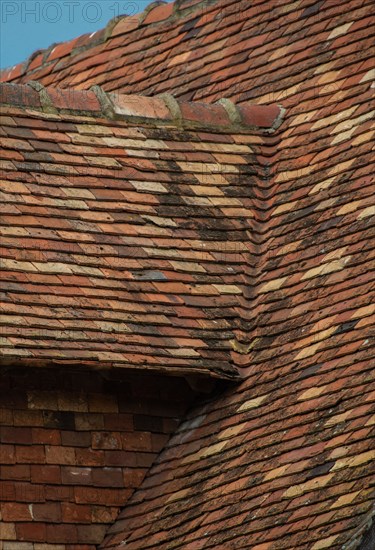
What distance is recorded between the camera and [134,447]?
458 inches

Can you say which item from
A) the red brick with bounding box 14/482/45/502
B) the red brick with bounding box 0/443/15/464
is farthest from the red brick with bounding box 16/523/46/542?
the red brick with bounding box 0/443/15/464

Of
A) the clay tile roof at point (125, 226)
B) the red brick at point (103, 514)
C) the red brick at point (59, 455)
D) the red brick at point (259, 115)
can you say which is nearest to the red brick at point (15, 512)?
the red brick at point (59, 455)

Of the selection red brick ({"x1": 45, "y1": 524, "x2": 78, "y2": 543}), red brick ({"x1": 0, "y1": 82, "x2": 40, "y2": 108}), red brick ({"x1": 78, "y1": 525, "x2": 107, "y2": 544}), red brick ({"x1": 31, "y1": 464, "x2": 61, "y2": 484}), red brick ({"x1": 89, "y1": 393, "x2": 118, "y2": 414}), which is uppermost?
red brick ({"x1": 0, "y1": 82, "x2": 40, "y2": 108})

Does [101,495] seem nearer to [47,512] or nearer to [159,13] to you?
[47,512]

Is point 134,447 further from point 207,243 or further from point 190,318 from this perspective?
point 207,243

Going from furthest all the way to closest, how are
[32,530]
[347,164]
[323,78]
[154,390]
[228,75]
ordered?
[228,75] < [323,78] < [347,164] < [154,390] < [32,530]

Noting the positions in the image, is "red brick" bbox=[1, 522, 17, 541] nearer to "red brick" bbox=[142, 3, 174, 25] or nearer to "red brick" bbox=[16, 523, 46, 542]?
"red brick" bbox=[16, 523, 46, 542]

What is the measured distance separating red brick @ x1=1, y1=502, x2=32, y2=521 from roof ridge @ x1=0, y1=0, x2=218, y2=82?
20.6ft

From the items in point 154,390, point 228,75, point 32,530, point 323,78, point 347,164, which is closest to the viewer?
point 32,530

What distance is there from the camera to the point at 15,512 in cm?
1098

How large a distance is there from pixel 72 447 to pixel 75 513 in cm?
43

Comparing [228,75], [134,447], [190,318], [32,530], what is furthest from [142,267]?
[228,75]

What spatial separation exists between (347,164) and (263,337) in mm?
1599

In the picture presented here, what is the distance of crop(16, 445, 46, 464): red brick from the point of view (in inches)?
440
